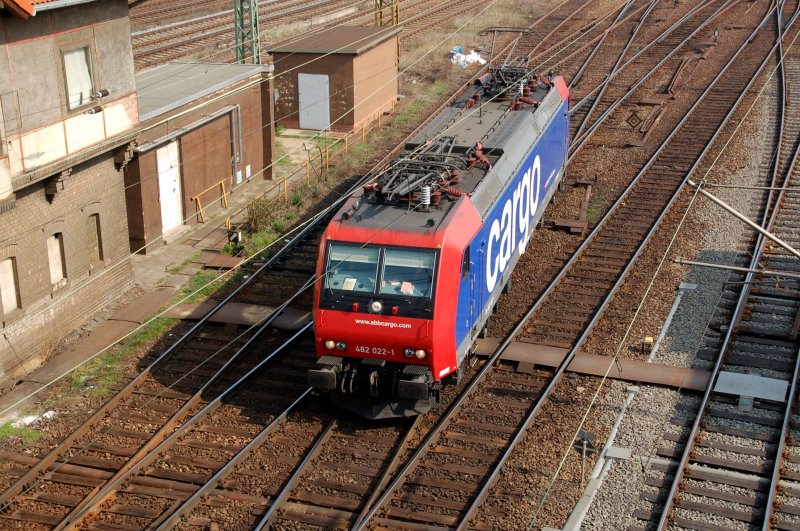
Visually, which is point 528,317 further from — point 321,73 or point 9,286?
point 321,73

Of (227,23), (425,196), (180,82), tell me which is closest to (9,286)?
(425,196)

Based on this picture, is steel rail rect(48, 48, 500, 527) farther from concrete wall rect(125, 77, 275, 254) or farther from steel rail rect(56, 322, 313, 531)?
concrete wall rect(125, 77, 275, 254)

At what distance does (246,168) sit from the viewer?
2531 cm

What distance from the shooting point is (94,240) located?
18.6 meters

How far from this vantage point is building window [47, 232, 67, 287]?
56.5 ft

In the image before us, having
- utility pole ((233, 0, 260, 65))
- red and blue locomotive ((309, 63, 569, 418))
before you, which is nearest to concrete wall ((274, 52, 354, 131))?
utility pole ((233, 0, 260, 65))

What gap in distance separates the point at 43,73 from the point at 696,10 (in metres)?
32.8

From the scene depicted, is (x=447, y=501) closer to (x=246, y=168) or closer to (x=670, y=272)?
(x=670, y=272)

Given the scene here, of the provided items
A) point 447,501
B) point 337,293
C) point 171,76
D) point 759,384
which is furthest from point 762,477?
point 171,76

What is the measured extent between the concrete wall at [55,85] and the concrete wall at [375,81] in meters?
11.7

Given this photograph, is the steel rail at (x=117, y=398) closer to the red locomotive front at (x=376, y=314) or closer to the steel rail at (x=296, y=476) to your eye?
the steel rail at (x=296, y=476)

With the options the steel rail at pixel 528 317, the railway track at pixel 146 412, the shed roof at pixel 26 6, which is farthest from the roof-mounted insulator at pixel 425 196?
the shed roof at pixel 26 6

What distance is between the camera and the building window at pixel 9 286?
52.1 feet

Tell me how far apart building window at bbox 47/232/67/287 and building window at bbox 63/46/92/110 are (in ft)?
7.90
